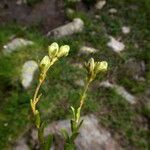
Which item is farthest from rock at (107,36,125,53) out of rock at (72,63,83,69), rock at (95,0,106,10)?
rock at (95,0,106,10)

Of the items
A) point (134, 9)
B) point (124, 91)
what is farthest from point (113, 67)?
point (134, 9)

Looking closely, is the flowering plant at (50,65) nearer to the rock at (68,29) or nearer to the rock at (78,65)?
the rock at (78,65)

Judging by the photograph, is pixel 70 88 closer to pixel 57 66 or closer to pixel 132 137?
pixel 57 66

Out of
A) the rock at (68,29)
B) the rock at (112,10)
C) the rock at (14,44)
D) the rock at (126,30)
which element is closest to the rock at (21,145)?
the rock at (14,44)

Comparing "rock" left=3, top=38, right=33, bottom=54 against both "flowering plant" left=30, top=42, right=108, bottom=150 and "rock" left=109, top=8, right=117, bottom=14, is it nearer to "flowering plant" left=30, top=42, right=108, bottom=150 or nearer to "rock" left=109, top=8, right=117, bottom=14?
"rock" left=109, top=8, right=117, bottom=14

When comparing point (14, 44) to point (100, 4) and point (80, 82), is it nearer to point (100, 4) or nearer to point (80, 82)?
point (80, 82)

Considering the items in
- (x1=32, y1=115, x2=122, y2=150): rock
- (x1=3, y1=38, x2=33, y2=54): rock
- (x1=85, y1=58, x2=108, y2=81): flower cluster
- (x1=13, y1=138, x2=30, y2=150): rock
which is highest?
(x1=85, y1=58, x2=108, y2=81): flower cluster

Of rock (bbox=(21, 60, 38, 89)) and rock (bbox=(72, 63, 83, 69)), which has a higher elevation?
rock (bbox=(21, 60, 38, 89))
